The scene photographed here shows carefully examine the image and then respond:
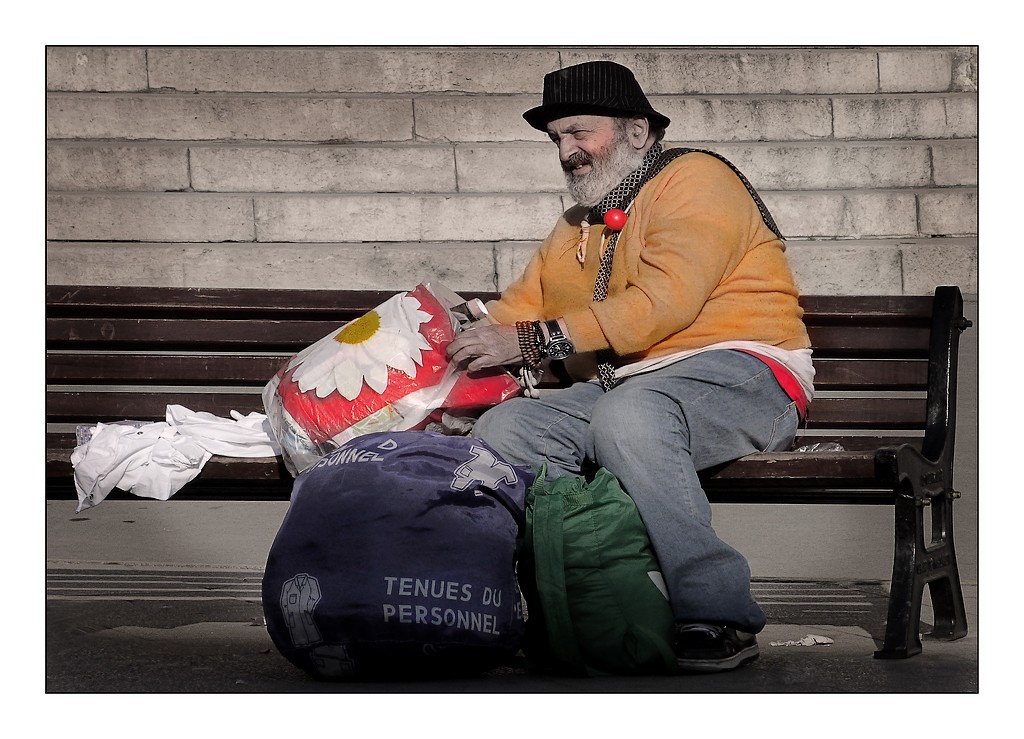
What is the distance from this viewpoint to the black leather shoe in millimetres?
2504

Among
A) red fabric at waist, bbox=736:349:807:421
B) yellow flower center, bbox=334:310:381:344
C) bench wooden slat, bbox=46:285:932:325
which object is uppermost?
bench wooden slat, bbox=46:285:932:325

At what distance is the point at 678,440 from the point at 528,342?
45 cm

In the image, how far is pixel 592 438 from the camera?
270 cm

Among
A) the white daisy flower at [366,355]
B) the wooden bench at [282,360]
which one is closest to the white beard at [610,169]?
the white daisy flower at [366,355]

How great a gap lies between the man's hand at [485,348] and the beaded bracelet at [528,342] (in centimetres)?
1

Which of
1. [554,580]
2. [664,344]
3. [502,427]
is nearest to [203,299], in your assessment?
[502,427]

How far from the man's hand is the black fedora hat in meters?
0.58

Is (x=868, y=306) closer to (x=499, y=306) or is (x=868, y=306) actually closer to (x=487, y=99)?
(x=499, y=306)

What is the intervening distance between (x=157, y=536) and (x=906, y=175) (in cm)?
405

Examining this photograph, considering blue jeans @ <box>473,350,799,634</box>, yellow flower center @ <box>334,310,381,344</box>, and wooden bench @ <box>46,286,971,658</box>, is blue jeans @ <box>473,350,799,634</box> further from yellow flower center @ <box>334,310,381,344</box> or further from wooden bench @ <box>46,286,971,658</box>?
yellow flower center @ <box>334,310,381,344</box>

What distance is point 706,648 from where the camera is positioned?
2.51 m

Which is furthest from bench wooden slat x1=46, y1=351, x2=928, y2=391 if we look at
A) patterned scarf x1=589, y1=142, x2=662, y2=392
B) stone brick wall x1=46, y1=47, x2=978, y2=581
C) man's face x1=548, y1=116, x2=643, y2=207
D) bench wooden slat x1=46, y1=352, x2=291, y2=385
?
stone brick wall x1=46, y1=47, x2=978, y2=581

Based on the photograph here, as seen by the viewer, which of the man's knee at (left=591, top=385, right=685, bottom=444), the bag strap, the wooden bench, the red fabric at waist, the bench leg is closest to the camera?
the bag strap

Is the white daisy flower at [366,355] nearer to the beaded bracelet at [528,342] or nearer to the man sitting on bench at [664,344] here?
the man sitting on bench at [664,344]
